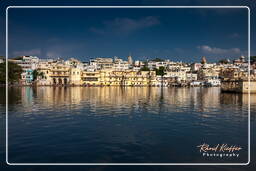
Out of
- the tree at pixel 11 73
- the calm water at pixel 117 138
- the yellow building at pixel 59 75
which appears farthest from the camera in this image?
the yellow building at pixel 59 75

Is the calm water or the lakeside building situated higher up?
the lakeside building

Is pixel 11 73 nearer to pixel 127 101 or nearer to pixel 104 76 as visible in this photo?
pixel 104 76

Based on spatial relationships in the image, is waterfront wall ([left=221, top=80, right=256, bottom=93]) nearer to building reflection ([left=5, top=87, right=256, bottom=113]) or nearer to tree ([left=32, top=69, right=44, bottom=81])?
building reflection ([left=5, top=87, right=256, bottom=113])

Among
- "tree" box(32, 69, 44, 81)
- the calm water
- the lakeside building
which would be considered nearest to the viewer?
the calm water

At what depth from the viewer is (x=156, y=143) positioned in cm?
835

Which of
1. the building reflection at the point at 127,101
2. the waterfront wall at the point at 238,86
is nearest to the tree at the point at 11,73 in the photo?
the building reflection at the point at 127,101

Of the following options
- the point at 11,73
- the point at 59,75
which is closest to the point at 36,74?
the point at 59,75

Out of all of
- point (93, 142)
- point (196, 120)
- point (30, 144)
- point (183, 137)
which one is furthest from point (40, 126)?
point (196, 120)

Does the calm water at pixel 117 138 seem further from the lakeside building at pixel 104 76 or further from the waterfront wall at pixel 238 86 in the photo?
the lakeside building at pixel 104 76

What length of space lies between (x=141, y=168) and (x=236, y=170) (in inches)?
96.5

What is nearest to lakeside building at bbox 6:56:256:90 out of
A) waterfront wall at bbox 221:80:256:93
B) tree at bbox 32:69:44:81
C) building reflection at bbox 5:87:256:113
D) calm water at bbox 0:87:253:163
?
tree at bbox 32:69:44:81

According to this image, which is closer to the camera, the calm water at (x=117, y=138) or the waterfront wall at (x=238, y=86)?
the calm water at (x=117, y=138)

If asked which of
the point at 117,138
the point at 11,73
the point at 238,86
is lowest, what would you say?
the point at 117,138

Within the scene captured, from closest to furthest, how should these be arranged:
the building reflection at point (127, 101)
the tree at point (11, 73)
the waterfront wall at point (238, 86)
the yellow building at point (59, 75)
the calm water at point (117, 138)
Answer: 1. the calm water at point (117, 138)
2. the building reflection at point (127, 101)
3. the waterfront wall at point (238, 86)
4. the tree at point (11, 73)
5. the yellow building at point (59, 75)
